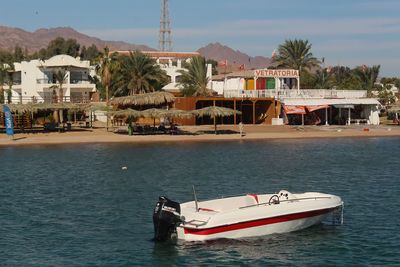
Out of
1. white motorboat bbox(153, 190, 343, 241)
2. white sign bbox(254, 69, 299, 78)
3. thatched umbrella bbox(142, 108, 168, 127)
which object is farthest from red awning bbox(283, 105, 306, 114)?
white motorboat bbox(153, 190, 343, 241)

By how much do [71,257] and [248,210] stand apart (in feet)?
21.3

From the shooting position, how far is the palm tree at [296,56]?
104 m

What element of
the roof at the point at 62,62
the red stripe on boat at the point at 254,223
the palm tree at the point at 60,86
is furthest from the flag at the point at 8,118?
the red stripe on boat at the point at 254,223

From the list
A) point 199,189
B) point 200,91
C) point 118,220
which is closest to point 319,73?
point 200,91

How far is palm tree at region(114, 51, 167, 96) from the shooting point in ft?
275

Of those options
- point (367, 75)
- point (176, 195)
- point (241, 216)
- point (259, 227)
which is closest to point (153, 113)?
point (176, 195)

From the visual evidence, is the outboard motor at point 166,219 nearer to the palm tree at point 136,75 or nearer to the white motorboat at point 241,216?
the white motorboat at point 241,216

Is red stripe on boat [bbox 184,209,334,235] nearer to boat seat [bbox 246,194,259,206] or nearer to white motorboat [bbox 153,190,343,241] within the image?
white motorboat [bbox 153,190,343,241]

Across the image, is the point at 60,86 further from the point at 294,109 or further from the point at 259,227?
the point at 259,227

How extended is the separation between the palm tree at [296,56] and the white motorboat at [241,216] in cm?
7988

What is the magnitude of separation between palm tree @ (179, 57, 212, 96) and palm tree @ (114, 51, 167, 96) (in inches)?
198

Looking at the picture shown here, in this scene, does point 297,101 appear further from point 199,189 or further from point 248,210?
point 248,210

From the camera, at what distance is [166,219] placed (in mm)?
23141

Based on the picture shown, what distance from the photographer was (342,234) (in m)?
25.2
